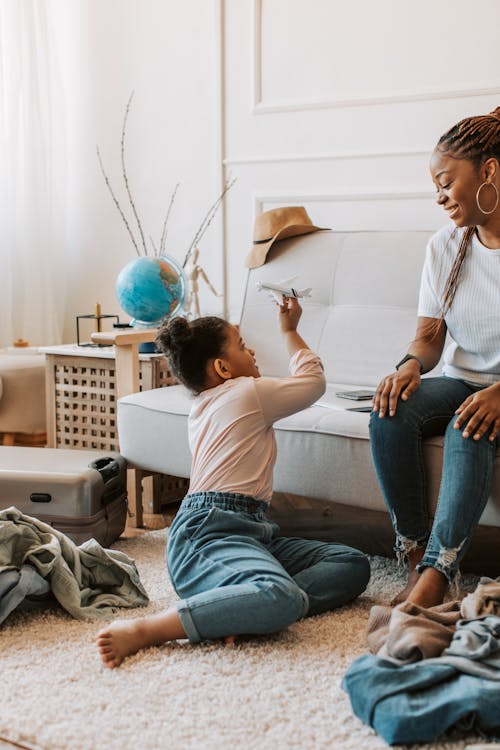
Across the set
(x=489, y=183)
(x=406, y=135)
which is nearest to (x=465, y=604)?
(x=489, y=183)

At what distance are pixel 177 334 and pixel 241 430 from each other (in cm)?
24

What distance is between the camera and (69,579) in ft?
6.32

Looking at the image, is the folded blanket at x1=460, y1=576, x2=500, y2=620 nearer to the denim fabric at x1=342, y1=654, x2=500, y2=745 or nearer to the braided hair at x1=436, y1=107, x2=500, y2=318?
the denim fabric at x1=342, y1=654, x2=500, y2=745

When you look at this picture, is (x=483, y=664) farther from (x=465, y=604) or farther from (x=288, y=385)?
(x=288, y=385)

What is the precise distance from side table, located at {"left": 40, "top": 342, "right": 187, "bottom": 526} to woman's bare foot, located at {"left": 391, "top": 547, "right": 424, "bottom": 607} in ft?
3.20

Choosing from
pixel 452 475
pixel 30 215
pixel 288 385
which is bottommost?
pixel 452 475

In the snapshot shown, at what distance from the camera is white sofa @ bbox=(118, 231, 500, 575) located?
212 centimetres

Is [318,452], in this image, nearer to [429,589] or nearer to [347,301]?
[429,589]

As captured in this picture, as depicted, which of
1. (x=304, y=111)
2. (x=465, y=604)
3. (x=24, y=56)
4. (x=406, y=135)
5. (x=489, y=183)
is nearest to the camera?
(x=465, y=604)

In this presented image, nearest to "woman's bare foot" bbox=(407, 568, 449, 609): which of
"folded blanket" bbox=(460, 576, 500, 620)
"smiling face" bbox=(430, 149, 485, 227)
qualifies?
"folded blanket" bbox=(460, 576, 500, 620)

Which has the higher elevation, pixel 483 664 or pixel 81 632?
pixel 483 664

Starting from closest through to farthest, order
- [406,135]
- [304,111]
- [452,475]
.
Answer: [452,475], [406,135], [304,111]

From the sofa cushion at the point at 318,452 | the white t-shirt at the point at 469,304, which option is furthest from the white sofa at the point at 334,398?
the white t-shirt at the point at 469,304

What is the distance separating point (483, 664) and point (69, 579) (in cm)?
86
